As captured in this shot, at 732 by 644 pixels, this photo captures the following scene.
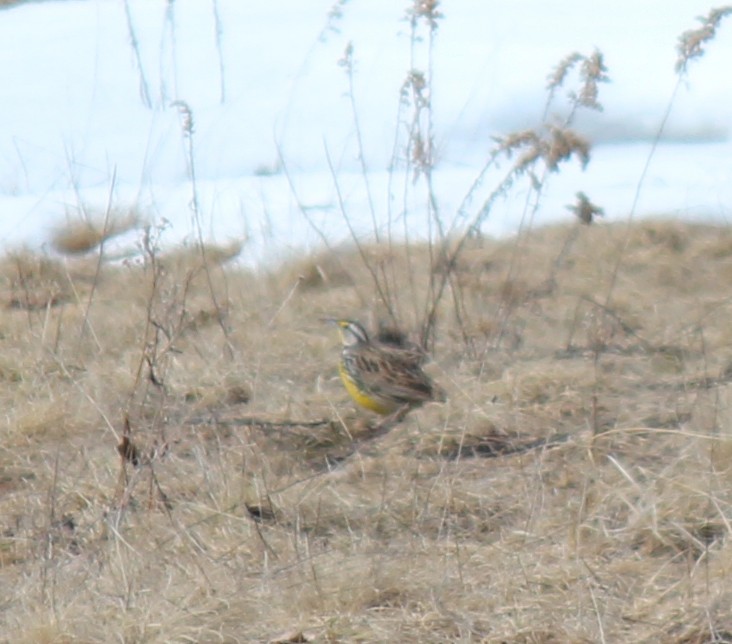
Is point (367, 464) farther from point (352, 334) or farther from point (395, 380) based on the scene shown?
point (352, 334)

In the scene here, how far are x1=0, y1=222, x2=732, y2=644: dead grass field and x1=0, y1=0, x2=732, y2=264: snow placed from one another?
90 cm

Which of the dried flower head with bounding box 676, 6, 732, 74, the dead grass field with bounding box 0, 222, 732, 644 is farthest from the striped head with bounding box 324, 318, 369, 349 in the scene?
the dried flower head with bounding box 676, 6, 732, 74

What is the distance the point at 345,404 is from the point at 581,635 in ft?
7.91

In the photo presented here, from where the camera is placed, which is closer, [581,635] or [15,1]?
[581,635]

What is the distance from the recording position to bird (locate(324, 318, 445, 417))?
5551 mm

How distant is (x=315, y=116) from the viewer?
34.9 ft

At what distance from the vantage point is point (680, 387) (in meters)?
5.70

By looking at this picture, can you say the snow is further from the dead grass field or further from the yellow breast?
the yellow breast

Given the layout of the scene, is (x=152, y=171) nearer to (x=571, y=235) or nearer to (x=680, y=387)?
(x=571, y=235)

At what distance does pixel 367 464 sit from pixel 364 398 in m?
0.60

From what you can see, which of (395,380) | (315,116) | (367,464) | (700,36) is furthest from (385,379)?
(315,116)

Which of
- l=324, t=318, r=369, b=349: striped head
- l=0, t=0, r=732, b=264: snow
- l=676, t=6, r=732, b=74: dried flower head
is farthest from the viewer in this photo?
l=0, t=0, r=732, b=264: snow

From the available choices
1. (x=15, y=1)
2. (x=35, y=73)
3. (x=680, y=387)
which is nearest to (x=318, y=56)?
(x=35, y=73)

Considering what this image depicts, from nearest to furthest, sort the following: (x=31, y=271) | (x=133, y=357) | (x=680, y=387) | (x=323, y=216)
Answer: (x=680, y=387)
(x=133, y=357)
(x=31, y=271)
(x=323, y=216)
